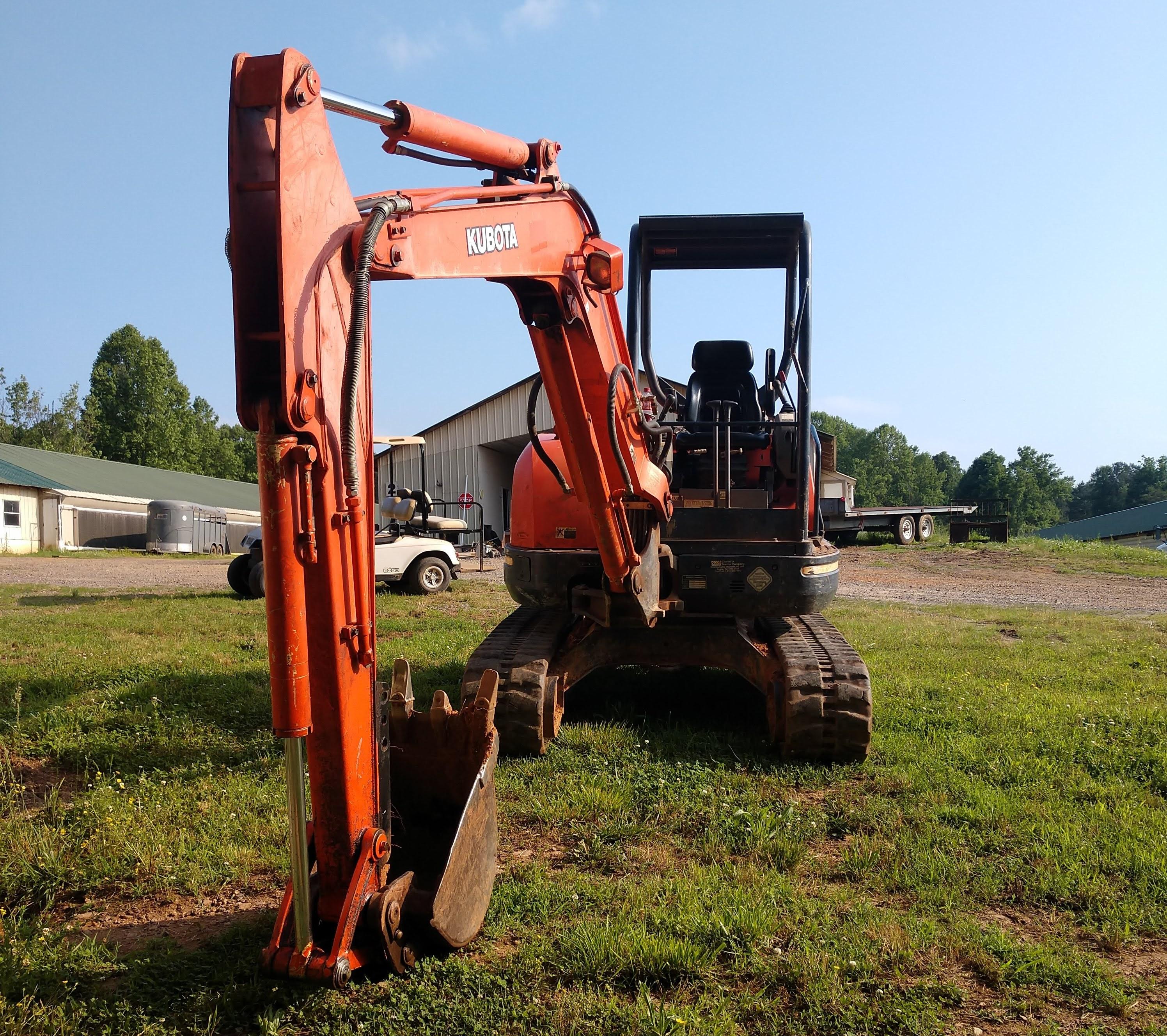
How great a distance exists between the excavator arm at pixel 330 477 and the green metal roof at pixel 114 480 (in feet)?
114

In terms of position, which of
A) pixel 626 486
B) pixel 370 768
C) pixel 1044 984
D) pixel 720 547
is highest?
pixel 626 486

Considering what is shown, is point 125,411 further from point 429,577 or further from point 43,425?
point 429,577

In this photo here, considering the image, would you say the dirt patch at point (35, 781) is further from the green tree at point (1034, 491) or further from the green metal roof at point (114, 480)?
the green tree at point (1034, 491)

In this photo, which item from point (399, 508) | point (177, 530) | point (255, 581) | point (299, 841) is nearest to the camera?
point (299, 841)

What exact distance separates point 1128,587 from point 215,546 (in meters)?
31.0

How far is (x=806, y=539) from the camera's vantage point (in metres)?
5.75

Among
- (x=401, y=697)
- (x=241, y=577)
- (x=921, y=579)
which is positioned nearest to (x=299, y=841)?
(x=401, y=697)

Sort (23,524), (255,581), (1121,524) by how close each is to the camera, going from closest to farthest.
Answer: (255,581), (23,524), (1121,524)

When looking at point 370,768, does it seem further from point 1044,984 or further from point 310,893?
point 1044,984

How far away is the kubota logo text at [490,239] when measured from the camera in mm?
3340

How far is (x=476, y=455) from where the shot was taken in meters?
33.1

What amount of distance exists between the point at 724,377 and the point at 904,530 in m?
21.8

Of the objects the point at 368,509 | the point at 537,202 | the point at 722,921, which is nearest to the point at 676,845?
the point at 722,921

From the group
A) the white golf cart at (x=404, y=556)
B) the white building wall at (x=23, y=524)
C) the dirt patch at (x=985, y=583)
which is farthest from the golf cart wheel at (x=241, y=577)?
the white building wall at (x=23, y=524)
